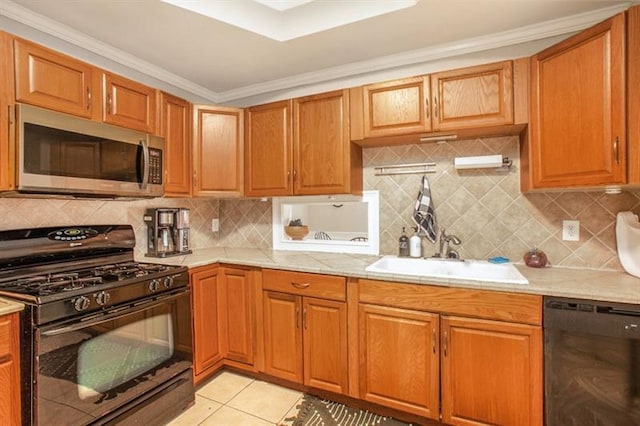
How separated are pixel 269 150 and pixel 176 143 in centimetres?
69

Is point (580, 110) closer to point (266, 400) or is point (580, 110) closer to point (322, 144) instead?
point (322, 144)

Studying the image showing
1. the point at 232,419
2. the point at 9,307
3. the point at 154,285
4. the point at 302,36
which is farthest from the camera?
the point at 302,36

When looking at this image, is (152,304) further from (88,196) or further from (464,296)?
(464,296)

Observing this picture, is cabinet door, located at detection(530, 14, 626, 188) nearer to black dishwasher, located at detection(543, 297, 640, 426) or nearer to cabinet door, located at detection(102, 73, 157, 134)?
black dishwasher, located at detection(543, 297, 640, 426)

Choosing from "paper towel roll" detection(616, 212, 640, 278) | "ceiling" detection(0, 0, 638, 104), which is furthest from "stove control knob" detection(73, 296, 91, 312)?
"paper towel roll" detection(616, 212, 640, 278)

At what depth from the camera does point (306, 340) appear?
2.06 m

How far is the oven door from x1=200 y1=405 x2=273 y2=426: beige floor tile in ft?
1.11

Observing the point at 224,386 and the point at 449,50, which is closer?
the point at 449,50

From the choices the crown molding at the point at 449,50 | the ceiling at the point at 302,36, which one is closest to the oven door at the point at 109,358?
the ceiling at the point at 302,36

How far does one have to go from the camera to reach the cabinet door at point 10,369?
129cm

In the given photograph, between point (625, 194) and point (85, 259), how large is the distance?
3.23 metres

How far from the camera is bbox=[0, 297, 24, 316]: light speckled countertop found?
1272mm

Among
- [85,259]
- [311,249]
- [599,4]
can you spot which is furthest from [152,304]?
[599,4]

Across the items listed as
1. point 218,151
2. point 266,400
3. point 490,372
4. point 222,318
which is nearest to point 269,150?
point 218,151
